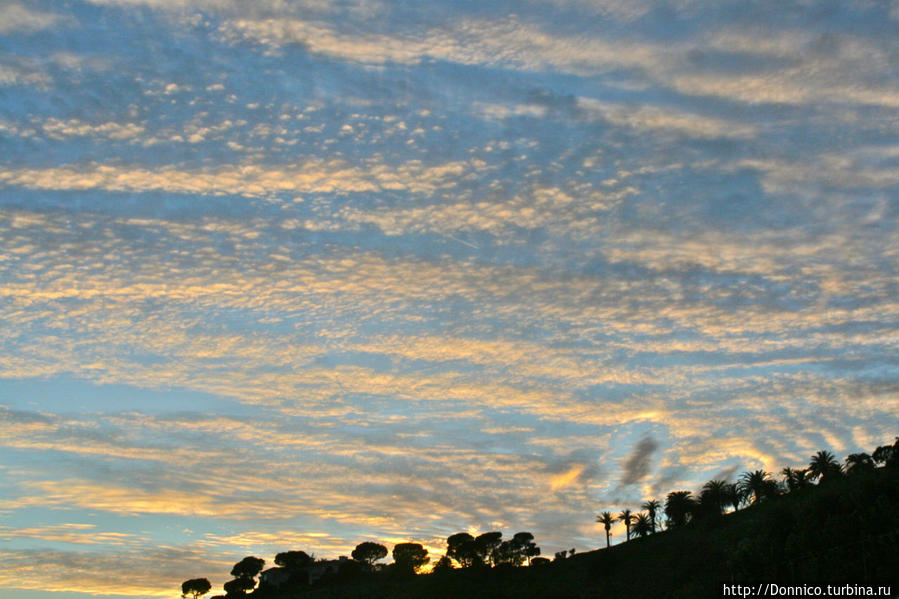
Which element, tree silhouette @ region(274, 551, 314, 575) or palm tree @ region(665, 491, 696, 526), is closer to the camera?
palm tree @ region(665, 491, 696, 526)

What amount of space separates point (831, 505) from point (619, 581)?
182ft

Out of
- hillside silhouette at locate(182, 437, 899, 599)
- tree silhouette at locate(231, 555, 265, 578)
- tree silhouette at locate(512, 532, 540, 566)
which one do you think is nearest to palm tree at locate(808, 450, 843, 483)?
hillside silhouette at locate(182, 437, 899, 599)

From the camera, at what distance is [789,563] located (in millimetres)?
55562

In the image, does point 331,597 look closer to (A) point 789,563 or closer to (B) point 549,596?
(B) point 549,596

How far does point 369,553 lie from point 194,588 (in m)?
45.1

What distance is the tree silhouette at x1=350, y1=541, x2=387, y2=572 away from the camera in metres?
178

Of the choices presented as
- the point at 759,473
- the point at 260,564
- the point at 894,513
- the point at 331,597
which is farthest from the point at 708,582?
the point at 260,564

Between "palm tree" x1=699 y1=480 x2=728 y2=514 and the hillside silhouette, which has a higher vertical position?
"palm tree" x1=699 y1=480 x2=728 y2=514

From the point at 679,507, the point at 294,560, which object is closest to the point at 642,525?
the point at 679,507

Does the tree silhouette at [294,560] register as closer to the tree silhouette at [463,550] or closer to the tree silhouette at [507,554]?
the tree silhouette at [463,550]

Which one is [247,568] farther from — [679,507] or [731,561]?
[731,561]

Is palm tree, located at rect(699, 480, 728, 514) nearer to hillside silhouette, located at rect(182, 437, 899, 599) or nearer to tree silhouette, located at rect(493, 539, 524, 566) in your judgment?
hillside silhouette, located at rect(182, 437, 899, 599)

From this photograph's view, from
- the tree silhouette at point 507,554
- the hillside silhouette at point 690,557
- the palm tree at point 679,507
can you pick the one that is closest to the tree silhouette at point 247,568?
the hillside silhouette at point 690,557

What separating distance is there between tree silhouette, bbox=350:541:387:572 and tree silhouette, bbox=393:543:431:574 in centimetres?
369
